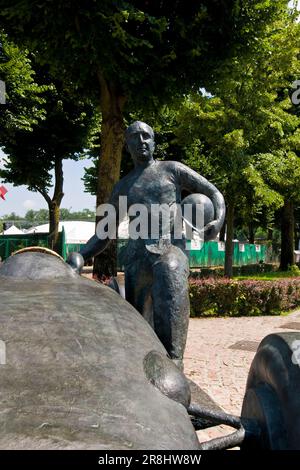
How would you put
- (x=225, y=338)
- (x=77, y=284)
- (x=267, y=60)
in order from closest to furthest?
1. (x=77, y=284)
2. (x=225, y=338)
3. (x=267, y=60)

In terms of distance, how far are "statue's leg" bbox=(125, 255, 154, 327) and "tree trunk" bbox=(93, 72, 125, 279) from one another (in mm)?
8247

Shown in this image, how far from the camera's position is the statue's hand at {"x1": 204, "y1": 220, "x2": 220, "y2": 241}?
2657 millimetres

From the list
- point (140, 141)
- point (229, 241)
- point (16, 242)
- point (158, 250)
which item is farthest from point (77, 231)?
point (158, 250)

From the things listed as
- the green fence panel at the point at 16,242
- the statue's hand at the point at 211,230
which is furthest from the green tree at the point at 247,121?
the statue's hand at the point at 211,230

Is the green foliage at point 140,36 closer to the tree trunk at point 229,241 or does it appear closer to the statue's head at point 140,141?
the statue's head at point 140,141

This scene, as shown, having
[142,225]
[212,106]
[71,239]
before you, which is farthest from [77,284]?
[71,239]

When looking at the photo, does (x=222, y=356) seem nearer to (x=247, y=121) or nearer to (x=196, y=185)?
(x=196, y=185)

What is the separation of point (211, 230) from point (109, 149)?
28.8ft

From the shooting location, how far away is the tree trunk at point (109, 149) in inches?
434

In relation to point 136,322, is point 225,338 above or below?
below

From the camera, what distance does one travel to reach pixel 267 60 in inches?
579

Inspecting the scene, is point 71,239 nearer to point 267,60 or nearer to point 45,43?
point 267,60

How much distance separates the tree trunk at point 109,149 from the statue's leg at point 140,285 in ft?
27.1
